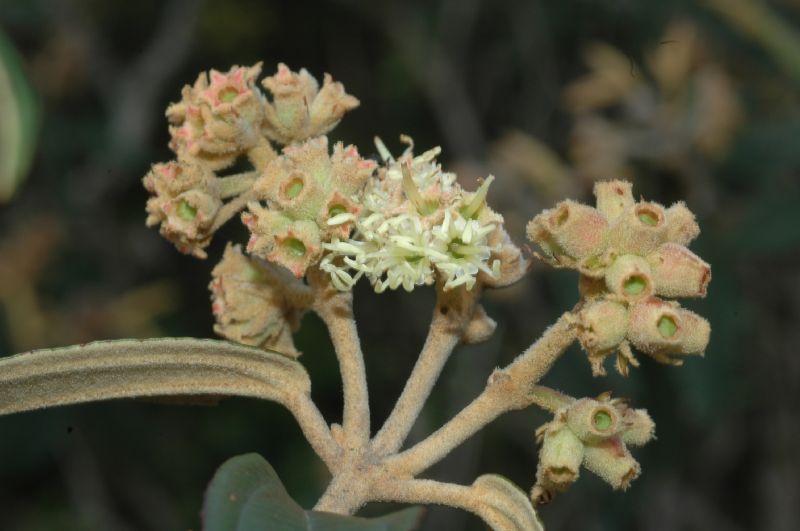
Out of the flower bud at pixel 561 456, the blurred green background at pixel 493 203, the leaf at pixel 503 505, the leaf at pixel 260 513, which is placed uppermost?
the blurred green background at pixel 493 203

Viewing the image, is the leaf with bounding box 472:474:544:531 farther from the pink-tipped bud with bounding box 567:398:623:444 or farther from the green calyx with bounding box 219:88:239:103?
the green calyx with bounding box 219:88:239:103

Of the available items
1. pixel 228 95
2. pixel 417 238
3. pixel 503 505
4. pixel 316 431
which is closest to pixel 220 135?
pixel 228 95

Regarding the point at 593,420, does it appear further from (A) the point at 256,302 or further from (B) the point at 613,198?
(A) the point at 256,302

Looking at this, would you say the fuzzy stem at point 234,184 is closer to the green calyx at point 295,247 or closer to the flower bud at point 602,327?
the green calyx at point 295,247

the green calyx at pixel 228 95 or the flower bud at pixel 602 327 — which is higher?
the green calyx at pixel 228 95

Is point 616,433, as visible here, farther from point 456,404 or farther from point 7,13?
point 7,13

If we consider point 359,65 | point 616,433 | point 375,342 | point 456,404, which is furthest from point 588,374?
point 359,65

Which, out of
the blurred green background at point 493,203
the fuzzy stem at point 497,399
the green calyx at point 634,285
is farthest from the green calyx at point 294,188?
the blurred green background at point 493,203

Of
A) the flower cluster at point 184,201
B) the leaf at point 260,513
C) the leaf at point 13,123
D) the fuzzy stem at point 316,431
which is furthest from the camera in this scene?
the leaf at point 13,123
